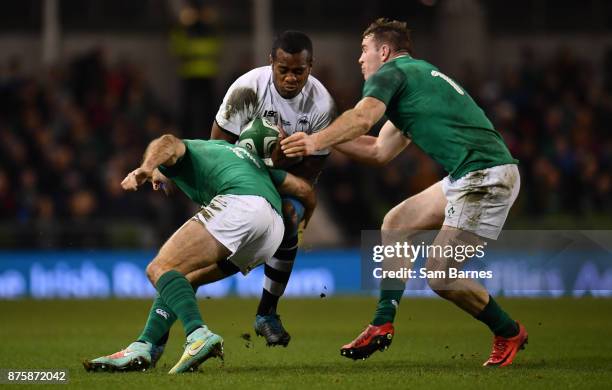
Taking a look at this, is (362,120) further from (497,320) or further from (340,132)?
(497,320)

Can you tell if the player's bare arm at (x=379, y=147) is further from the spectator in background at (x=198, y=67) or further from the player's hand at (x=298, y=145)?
the spectator in background at (x=198, y=67)

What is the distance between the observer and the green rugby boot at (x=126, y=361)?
24.0ft

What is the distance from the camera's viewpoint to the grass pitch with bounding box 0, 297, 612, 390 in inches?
274

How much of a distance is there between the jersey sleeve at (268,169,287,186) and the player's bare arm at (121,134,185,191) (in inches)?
29.1

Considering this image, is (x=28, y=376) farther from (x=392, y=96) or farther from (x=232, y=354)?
(x=392, y=96)

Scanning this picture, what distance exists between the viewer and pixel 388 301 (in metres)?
8.12

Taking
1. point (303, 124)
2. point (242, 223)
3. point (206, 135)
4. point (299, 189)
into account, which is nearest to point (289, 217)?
point (299, 189)

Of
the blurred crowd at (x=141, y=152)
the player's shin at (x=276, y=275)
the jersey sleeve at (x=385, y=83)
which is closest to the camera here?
the jersey sleeve at (x=385, y=83)

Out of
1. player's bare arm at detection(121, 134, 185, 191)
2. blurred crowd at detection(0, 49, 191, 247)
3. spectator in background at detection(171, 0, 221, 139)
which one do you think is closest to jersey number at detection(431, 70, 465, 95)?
player's bare arm at detection(121, 134, 185, 191)

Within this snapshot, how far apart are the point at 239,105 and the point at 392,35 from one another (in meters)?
1.24

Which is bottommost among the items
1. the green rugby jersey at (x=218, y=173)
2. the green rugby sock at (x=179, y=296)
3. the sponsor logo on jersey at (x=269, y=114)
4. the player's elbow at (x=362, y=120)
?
the green rugby sock at (x=179, y=296)

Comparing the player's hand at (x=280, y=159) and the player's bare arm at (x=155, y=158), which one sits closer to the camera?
the player's bare arm at (x=155, y=158)

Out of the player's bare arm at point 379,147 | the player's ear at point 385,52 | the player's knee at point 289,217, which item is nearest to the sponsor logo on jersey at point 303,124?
the player's bare arm at point 379,147

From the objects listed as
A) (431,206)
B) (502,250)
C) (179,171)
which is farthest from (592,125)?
(179,171)
